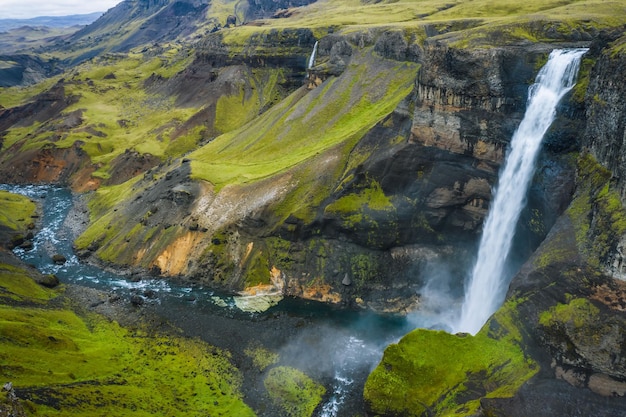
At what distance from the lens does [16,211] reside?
104 meters

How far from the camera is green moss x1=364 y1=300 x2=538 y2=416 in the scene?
40.0 m

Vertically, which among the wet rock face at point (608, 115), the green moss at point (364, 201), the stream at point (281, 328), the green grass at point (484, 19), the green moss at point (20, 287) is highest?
the green grass at point (484, 19)

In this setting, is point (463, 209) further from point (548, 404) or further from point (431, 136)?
point (548, 404)

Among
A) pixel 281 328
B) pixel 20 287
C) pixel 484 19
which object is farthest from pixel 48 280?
pixel 484 19

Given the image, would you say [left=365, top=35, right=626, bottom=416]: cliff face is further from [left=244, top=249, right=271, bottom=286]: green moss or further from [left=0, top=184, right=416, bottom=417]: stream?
[left=244, top=249, right=271, bottom=286]: green moss

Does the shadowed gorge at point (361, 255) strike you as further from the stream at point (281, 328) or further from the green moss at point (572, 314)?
the stream at point (281, 328)

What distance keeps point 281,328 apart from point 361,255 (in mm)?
16113

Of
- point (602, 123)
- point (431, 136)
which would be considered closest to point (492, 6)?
point (431, 136)

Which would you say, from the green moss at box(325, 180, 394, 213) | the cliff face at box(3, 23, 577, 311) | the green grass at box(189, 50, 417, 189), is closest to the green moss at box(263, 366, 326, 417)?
the cliff face at box(3, 23, 577, 311)

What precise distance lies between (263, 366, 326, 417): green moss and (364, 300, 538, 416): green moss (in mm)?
6026

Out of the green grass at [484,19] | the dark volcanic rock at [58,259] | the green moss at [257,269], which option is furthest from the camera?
the dark volcanic rock at [58,259]

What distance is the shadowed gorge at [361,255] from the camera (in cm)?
4081

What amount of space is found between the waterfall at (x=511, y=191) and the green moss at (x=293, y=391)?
19.8m

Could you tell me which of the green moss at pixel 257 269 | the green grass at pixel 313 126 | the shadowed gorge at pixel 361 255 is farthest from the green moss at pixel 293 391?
the green grass at pixel 313 126
